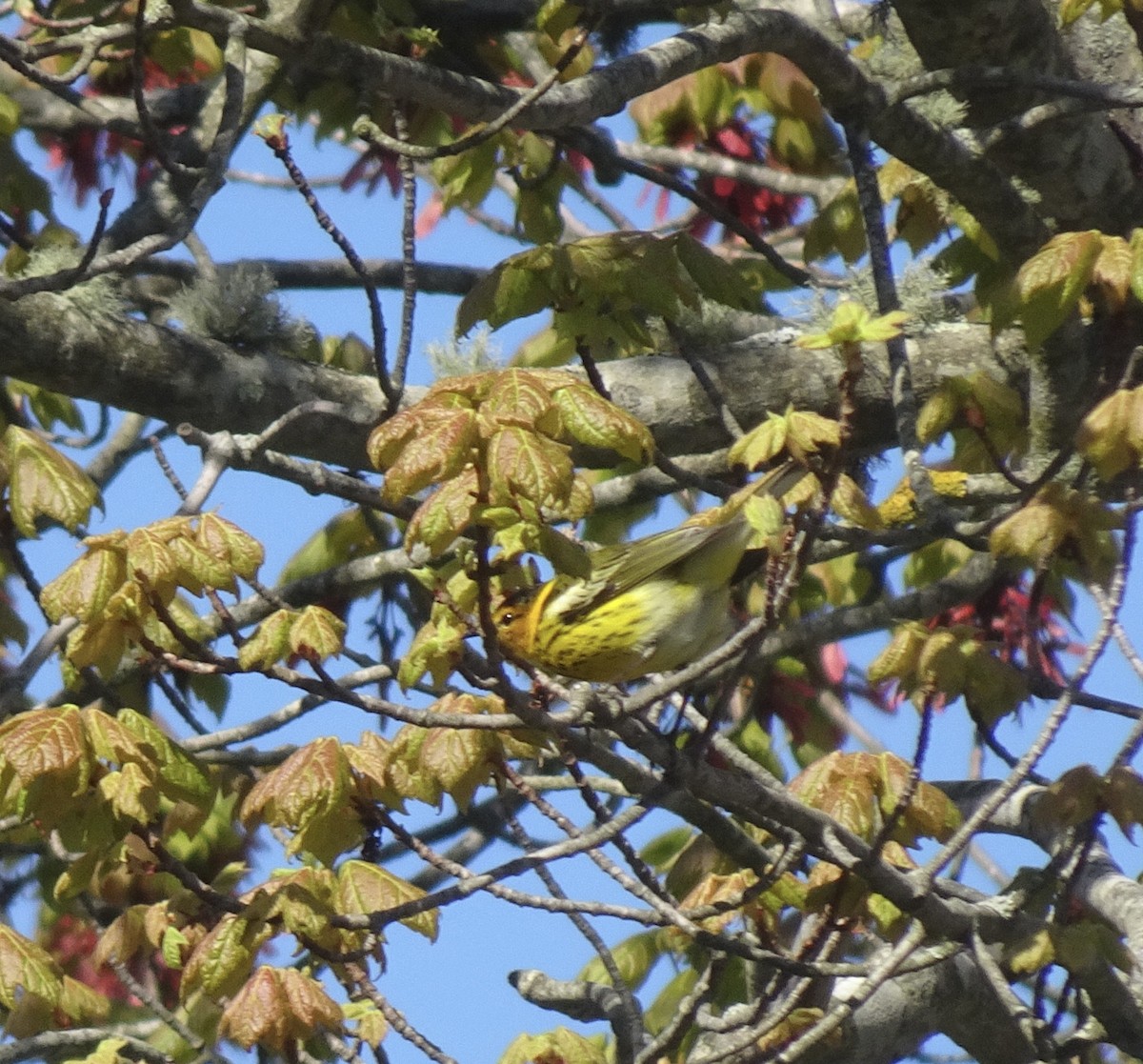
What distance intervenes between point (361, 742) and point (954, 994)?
1364 mm

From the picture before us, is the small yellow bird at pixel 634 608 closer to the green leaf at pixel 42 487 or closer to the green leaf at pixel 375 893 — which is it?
the green leaf at pixel 375 893

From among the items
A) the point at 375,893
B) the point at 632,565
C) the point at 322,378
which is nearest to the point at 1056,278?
the point at 632,565

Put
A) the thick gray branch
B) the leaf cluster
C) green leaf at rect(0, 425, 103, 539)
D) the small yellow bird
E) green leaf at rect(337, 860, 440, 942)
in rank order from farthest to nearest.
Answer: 1. the thick gray branch
2. green leaf at rect(0, 425, 103, 539)
3. the small yellow bird
4. green leaf at rect(337, 860, 440, 942)
5. the leaf cluster

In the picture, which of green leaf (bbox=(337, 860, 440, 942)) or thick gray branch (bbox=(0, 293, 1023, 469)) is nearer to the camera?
green leaf (bbox=(337, 860, 440, 942))

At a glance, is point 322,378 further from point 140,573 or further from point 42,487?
point 140,573

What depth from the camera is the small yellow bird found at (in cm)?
325

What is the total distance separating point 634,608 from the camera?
3277mm

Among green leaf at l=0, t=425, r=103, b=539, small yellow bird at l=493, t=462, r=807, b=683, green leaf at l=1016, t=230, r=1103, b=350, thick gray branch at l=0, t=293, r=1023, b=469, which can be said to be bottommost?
small yellow bird at l=493, t=462, r=807, b=683

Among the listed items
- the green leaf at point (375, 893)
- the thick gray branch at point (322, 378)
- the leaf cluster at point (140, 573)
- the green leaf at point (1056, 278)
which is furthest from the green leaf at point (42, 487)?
the green leaf at point (1056, 278)

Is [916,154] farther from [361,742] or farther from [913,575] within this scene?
[913,575]

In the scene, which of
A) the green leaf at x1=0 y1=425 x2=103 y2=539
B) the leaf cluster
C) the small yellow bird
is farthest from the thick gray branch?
the leaf cluster

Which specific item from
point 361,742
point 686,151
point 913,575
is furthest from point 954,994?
point 686,151

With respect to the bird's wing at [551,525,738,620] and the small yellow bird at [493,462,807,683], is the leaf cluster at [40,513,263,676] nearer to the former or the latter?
the small yellow bird at [493,462,807,683]

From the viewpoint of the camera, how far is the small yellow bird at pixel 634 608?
325 cm
